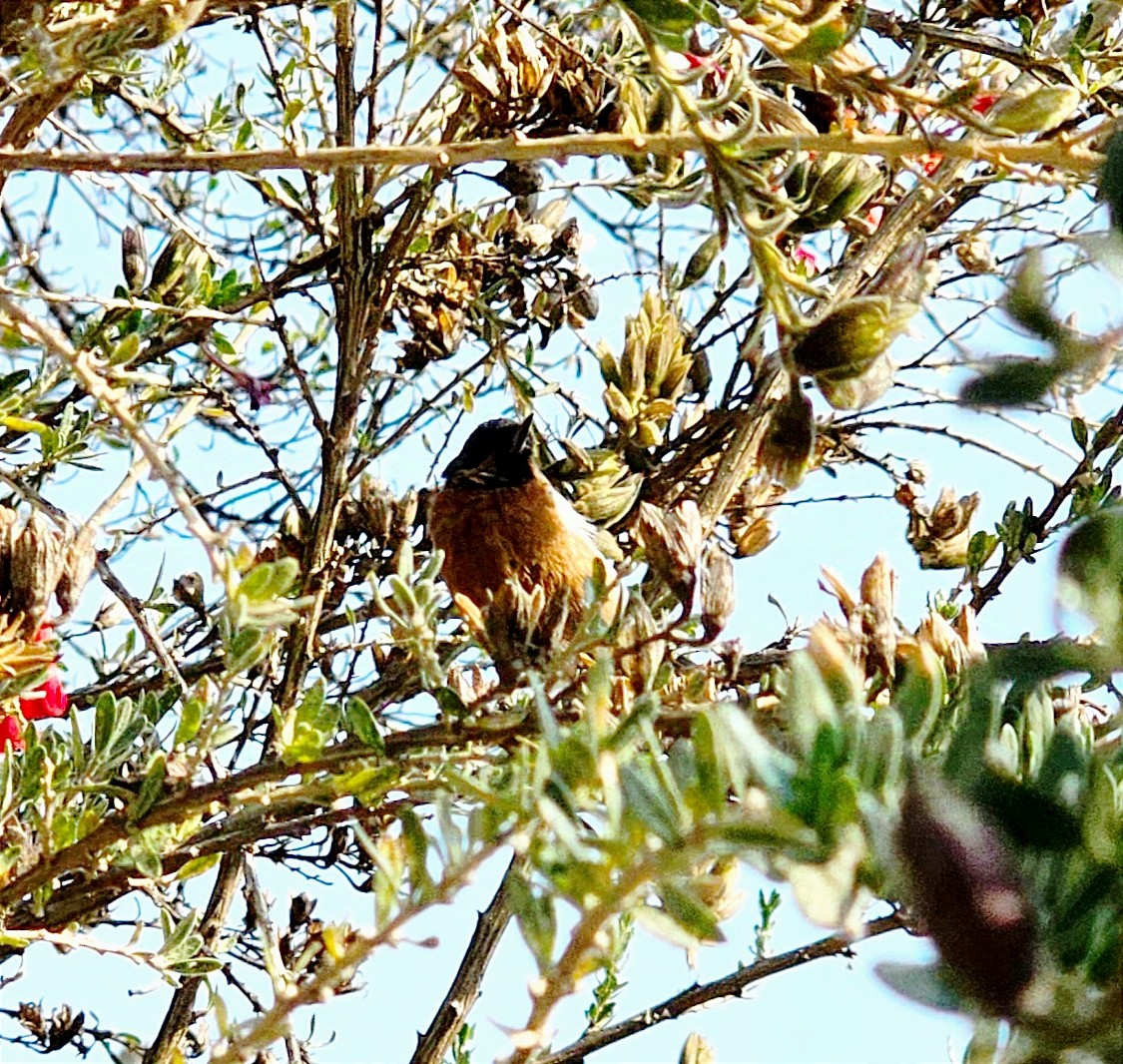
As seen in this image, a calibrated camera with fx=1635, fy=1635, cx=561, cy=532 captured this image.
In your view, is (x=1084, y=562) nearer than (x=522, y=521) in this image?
Yes

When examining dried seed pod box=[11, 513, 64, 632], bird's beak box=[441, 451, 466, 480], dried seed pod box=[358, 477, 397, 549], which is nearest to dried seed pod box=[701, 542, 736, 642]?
dried seed pod box=[11, 513, 64, 632]

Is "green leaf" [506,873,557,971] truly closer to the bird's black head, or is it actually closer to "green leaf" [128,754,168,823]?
"green leaf" [128,754,168,823]

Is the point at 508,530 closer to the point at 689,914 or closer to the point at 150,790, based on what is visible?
the point at 150,790

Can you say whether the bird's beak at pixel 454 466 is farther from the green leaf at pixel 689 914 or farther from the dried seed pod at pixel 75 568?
the green leaf at pixel 689 914

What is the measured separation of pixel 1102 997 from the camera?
39cm

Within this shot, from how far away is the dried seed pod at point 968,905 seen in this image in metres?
0.34

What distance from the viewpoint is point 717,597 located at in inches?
34.5

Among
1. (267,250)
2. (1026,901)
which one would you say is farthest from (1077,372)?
(267,250)

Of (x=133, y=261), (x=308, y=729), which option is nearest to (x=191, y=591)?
(x=133, y=261)

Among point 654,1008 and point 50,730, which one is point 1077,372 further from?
point 654,1008

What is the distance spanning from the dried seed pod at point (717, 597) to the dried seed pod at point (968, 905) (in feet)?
1.71

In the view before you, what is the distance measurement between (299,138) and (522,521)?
65 cm

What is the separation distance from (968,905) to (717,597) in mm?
532

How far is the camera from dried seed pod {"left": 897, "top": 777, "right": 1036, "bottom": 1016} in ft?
1.13
